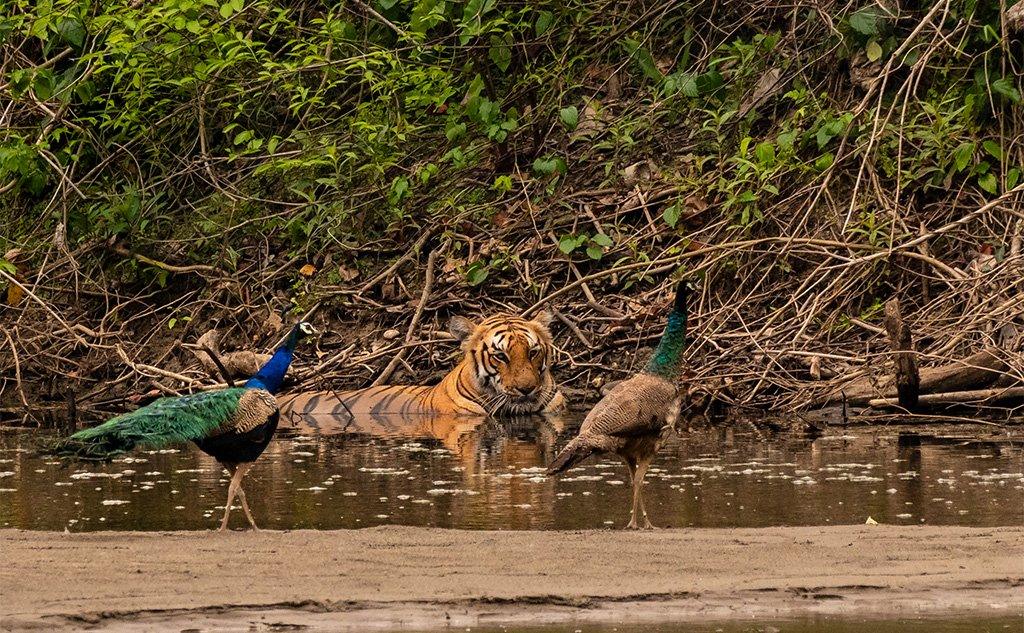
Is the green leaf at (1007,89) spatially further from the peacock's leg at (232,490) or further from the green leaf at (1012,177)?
the peacock's leg at (232,490)

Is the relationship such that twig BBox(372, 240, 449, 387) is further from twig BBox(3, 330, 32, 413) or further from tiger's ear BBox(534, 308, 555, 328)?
twig BBox(3, 330, 32, 413)

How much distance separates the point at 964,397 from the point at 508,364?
3622 mm

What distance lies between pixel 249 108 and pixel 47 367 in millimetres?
3269

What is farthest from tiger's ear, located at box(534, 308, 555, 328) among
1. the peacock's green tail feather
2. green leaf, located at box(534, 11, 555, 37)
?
the peacock's green tail feather

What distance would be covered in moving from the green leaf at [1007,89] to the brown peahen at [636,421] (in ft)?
20.3

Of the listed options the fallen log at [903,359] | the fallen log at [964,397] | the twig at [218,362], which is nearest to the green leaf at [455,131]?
the twig at [218,362]

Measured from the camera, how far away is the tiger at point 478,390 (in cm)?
1341

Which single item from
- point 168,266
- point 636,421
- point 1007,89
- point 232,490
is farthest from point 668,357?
point 168,266

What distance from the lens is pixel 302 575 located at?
6.60 m

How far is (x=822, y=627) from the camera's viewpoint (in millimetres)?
6039

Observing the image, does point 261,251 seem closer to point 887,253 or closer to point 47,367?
point 47,367

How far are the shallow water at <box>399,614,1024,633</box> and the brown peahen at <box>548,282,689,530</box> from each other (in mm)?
1786

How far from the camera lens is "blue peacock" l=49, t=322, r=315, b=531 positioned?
24.8 feet

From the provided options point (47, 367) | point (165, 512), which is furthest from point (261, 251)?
point (165, 512)
